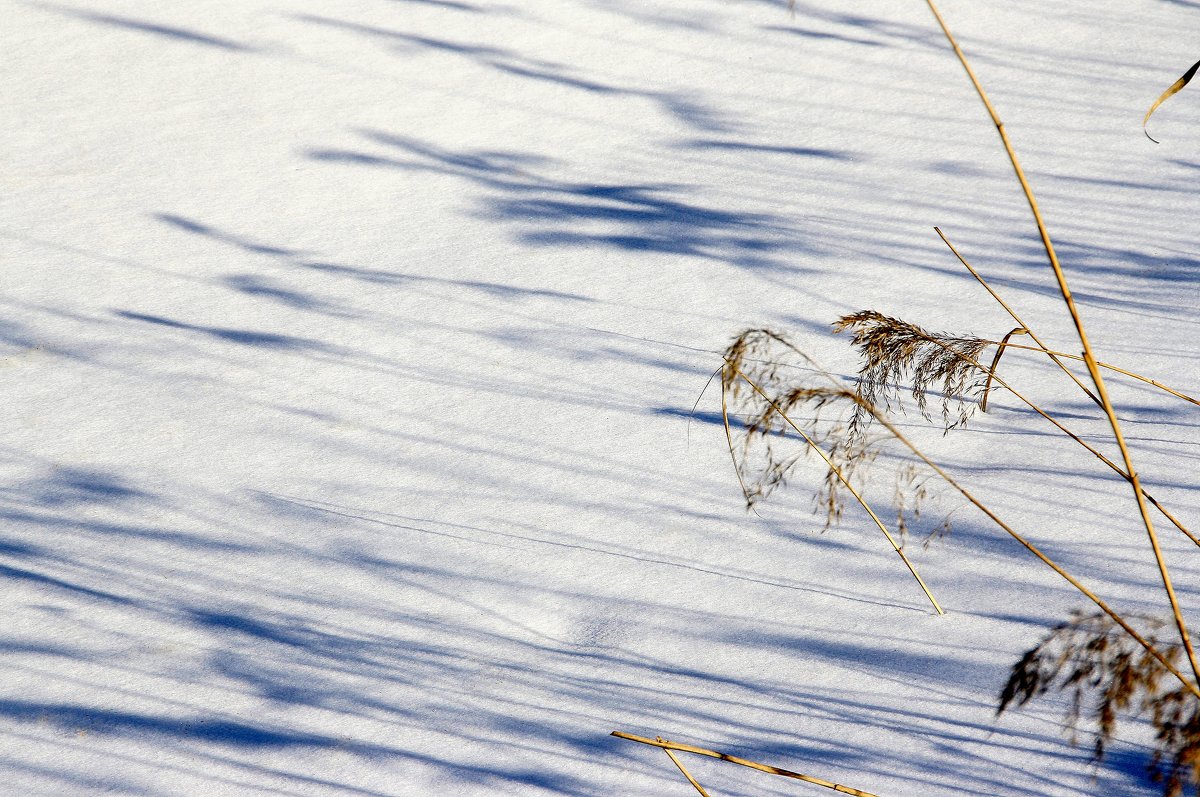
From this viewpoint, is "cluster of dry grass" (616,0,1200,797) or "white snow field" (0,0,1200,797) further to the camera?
"white snow field" (0,0,1200,797)

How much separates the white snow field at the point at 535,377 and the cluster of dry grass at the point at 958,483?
0.06 m

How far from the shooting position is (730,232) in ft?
8.71

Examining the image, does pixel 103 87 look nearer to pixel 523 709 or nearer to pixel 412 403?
pixel 412 403

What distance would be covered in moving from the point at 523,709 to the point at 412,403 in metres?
0.78

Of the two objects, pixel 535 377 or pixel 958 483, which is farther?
→ pixel 535 377

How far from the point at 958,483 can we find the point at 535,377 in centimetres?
81

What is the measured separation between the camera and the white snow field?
1545mm

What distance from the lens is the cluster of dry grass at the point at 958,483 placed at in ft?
2.93

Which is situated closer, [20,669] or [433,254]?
[20,669]

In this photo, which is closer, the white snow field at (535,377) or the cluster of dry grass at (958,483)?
the cluster of dry grass at (958,483)

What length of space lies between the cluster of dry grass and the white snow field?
65 millimetres

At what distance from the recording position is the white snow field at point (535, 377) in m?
1.54

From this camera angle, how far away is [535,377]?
2.23 m

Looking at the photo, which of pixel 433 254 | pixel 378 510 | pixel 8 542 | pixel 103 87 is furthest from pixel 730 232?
pixel 103 87
